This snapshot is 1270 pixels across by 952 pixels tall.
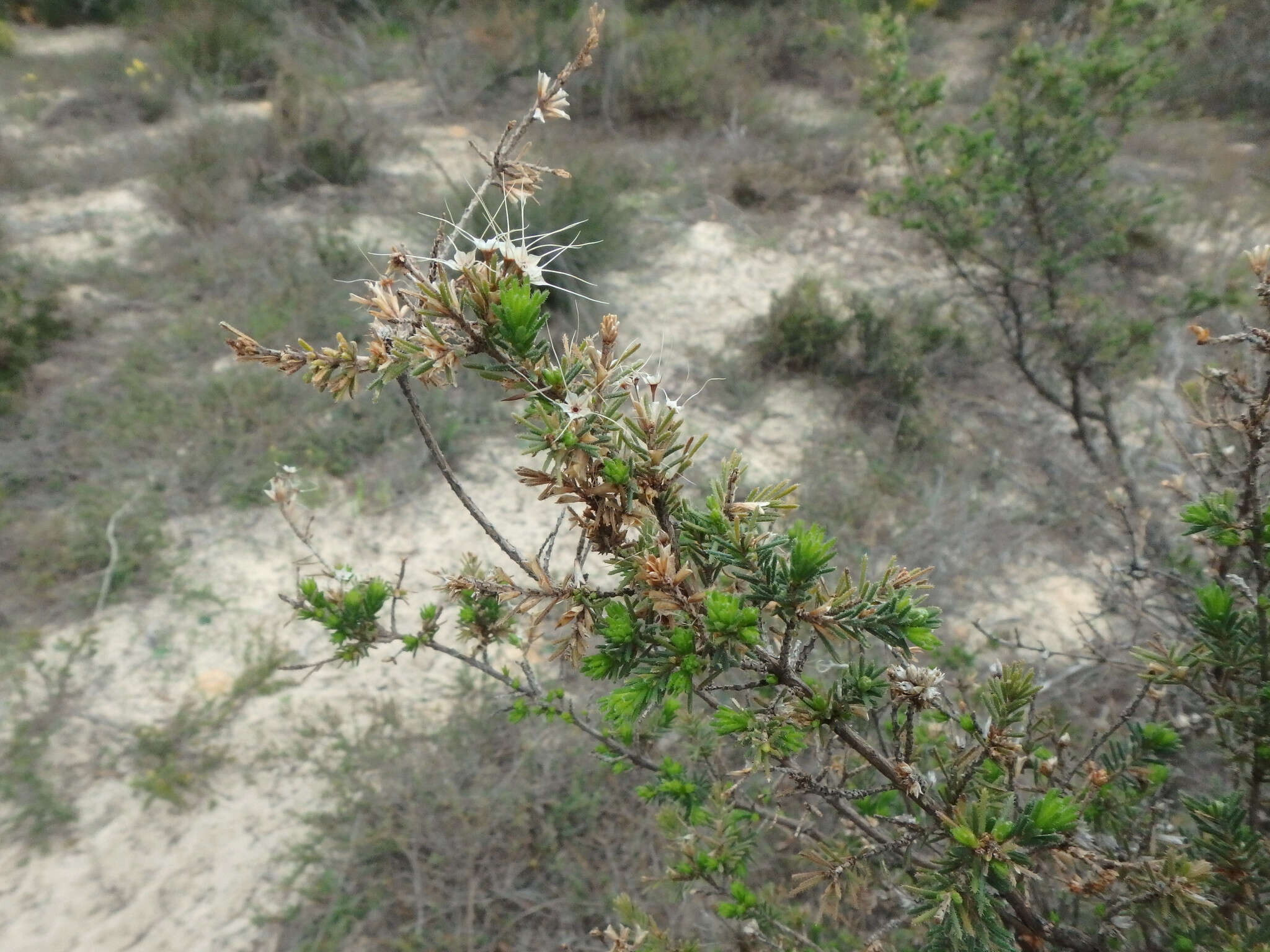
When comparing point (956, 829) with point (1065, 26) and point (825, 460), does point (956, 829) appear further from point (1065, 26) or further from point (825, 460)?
point (1065, 26)

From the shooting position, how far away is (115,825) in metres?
2.47

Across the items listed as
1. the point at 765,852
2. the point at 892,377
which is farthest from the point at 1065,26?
the point at 765,852

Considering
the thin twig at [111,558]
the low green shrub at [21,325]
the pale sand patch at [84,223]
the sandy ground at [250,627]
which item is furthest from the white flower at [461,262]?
the pale sand patch at [84,223]

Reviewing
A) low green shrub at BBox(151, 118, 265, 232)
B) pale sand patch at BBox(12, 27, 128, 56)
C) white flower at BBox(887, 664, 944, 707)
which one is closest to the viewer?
white flower at BBox(887, 664, 944, 707)

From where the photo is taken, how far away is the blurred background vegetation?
240 centimetres

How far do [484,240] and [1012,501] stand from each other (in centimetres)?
358

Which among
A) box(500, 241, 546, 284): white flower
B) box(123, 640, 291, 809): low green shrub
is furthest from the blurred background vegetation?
box(500, 241, 546, 284): white flower

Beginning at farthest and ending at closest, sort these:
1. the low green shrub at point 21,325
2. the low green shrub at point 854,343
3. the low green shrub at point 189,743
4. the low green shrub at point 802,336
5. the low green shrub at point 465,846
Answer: the low green shrub at point 802,336, the low green shrub at point 854,343, the low green shrub at point 21,325, the low green shrub at point 189,743, the low green shrub at point 465,846

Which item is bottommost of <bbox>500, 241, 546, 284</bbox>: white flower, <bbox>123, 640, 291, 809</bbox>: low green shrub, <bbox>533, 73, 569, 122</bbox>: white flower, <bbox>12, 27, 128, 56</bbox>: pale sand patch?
<bbox>123, 640, 291, 809</bbox>: low green shrub

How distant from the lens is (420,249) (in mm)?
5090

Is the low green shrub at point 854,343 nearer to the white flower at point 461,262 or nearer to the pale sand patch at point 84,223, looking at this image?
the white flower at point 461,262

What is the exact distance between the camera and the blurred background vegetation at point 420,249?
2404mm

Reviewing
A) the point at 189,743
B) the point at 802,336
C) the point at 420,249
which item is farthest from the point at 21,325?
the point at 802,336

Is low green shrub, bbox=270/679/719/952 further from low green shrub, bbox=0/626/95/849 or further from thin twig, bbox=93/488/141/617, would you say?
thin twig, bbox=93/488/141/617
